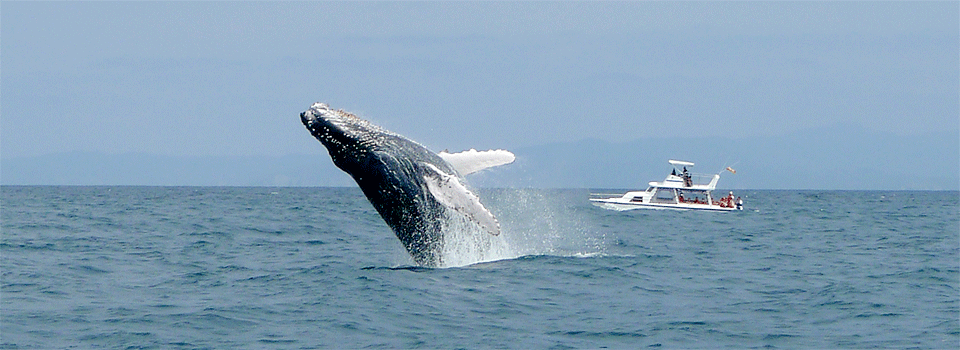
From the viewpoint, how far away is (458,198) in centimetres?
1034

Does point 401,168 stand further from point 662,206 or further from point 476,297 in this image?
point 662,206

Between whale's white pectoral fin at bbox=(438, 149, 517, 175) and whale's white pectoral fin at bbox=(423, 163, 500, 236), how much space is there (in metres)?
0.45

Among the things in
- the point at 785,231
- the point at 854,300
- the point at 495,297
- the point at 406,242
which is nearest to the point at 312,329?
the point at 495,297

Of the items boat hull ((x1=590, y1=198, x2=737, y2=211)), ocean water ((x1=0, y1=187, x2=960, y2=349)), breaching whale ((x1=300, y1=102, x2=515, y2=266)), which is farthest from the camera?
boat hull ((x1=590, y1=198, x2=737, y2=211))

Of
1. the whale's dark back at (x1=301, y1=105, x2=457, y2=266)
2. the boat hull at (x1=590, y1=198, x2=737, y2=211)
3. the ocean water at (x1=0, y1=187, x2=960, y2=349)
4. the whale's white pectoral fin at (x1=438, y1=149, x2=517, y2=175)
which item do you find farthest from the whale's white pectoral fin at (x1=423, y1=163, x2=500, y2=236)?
the boat hull at (x1=590, y1=198, x2=737, y2=211)

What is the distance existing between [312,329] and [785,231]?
19.3m

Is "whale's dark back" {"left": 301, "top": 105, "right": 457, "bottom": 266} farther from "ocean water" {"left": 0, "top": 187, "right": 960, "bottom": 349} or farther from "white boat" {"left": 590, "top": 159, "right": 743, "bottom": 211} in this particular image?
"white boat" {"left": 590, "top": 159, "right": 743, "bottom": 211}

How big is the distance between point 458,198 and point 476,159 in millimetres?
1286

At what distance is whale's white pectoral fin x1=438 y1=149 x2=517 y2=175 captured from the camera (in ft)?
37.5

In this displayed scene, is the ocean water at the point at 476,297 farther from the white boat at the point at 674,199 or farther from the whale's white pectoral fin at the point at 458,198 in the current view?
the white boat at the point at 674,199

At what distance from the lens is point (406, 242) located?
1162 cm

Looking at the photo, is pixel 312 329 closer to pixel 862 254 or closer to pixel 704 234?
pixel 862 254

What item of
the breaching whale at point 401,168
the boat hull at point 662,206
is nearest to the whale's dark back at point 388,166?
the breaching whale at point 401,168

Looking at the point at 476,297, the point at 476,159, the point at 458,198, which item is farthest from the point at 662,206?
the point at 476,297
